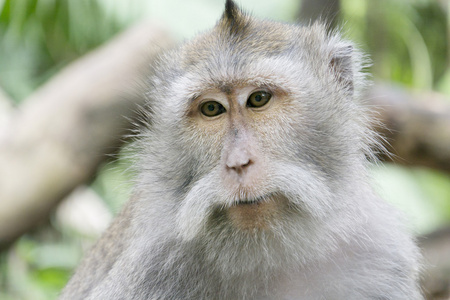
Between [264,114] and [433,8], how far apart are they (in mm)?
11876

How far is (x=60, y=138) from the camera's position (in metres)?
6.45

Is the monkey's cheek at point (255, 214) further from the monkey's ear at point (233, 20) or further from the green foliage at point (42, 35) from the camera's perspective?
the green foliage at point (42, 35)

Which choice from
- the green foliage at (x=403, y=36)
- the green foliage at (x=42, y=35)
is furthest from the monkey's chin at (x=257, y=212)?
the green foliage at (x=42, y=35)

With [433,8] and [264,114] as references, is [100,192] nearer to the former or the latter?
[264,114]

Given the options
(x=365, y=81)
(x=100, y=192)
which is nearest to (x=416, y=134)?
(x=365, y=81)

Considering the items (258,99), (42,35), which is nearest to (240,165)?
(258,99)

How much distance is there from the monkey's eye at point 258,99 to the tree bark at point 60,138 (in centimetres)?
326

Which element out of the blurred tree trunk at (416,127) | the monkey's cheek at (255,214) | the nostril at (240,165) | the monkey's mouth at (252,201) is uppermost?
the nostril at (240,165)

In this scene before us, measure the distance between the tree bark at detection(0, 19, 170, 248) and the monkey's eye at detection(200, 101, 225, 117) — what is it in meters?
3.12

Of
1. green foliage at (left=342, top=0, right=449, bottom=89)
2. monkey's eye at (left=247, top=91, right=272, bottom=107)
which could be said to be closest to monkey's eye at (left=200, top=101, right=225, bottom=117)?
monkey's eye at (left=247, top=91, right=272, bottom=107)

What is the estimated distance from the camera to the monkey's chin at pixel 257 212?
2.82m

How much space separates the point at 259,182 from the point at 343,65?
1.29 m

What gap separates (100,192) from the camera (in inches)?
380

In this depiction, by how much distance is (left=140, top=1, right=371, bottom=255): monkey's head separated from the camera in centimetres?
288
